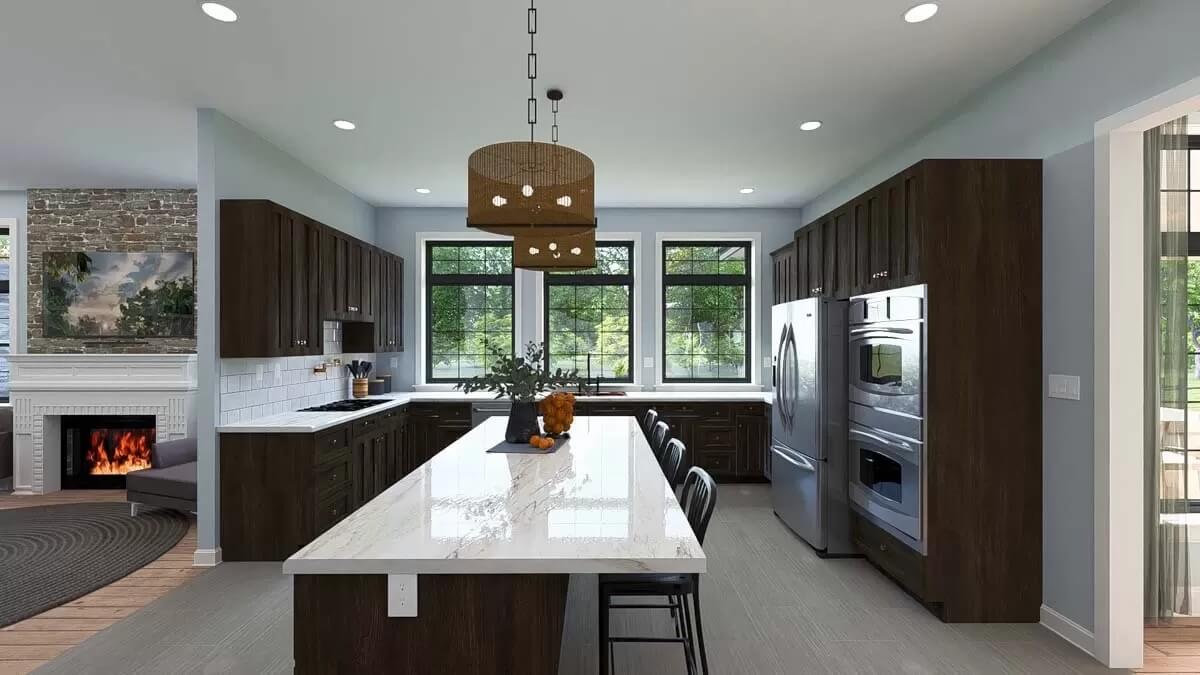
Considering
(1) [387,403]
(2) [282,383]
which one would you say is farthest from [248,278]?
(1) [387,403]

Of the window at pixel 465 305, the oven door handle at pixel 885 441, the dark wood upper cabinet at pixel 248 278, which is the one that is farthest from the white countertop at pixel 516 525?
the window at pixel 465 305

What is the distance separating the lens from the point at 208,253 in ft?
13.2

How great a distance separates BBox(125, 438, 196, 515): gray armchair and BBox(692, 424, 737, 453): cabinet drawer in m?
4.28

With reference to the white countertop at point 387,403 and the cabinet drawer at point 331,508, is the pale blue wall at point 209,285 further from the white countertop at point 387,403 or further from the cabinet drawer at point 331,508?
the cabinet drawer at point 331,508

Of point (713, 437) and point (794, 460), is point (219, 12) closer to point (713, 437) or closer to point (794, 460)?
point (794, 460)

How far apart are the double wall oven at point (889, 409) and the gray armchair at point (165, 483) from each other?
472cm

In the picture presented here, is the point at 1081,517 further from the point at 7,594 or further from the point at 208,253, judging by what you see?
the point at 7,594

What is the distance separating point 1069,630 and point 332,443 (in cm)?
433

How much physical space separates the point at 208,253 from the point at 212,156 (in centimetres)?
61

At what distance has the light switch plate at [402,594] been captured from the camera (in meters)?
1.65

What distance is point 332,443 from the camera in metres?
4.47

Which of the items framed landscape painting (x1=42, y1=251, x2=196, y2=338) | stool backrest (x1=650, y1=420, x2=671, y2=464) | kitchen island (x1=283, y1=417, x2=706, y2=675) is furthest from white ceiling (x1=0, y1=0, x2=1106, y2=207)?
kitchen island (x1=283, y1=417, x2=706, y2=675)

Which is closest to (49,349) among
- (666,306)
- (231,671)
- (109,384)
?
(109,384)

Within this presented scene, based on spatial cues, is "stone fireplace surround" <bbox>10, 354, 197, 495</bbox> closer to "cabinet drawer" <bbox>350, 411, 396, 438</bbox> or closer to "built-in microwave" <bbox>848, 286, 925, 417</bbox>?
"cabinet drawer" <bbox>350, 411, 396, 438</bbox>
